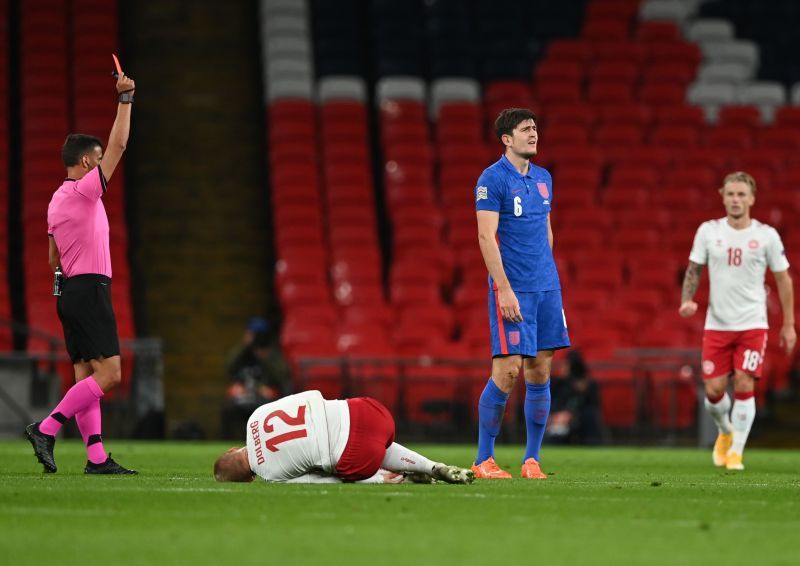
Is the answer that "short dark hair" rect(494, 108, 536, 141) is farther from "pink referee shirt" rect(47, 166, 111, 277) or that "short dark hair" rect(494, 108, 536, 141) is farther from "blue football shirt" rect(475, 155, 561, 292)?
"pink referee shirt" rect(47, 166, 111, 277)

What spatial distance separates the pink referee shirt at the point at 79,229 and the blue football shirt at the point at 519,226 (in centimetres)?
A: 229

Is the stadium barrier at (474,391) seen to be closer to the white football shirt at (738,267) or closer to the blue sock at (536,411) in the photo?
the white football shirt at (738,267)

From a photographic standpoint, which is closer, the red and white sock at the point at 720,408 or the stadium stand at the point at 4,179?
the red and white sock at the point at 720,408

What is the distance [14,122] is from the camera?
2108 cm

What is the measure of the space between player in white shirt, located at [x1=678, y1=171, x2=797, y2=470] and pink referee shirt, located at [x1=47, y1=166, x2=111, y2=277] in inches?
174

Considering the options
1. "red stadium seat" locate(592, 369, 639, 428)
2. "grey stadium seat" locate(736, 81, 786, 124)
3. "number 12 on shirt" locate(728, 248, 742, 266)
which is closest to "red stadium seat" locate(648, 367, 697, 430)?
"red stadium seat" locate(592, 369, 639, 428)

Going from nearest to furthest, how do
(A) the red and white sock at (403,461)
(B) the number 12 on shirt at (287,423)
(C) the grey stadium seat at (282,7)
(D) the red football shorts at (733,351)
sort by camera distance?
(B) the number 12 on shirt at (287,423) < (A) the red and white sock at (403,461) < (D) the red football shorts at (733,351) < (C) the grey stadium seat at (282,7)

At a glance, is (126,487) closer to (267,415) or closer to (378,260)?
(267,415)

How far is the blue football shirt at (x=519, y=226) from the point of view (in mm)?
8828

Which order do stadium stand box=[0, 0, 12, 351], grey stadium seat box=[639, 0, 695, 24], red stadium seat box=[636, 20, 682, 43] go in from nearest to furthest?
stadium stand box=[0, 0, 12, 351], red stadium seat box=[636, 20, 682, 43], grey stadium seat box=[639, 0, 695, 24]

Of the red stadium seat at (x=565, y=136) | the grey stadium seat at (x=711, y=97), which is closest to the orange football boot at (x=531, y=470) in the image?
the red stadium seat at (x=565, y=136)

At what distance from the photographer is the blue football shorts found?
8.70 m

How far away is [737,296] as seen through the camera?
1084 cm

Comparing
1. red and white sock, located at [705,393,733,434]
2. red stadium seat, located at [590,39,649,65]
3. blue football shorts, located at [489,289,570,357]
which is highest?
red stadium seat, located at [590,39,649,65]
